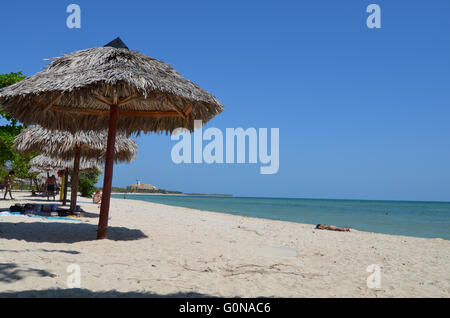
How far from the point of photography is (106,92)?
6129mm

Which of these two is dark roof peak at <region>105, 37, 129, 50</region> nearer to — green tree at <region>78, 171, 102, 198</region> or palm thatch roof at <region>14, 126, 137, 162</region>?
palm thatch roof at <region>14, 126, 137, 162</region>

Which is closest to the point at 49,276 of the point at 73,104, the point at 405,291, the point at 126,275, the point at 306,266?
the point at 126,275

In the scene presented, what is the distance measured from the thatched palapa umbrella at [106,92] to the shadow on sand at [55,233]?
1.94 feet

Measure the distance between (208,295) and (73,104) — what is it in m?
5.30

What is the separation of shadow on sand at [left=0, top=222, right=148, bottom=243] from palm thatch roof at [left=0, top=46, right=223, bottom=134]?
6.90 ft

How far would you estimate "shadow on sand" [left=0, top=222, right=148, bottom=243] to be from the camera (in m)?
5.61

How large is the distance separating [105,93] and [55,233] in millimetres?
2785

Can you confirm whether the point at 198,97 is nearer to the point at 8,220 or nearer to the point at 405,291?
the point at 405,291

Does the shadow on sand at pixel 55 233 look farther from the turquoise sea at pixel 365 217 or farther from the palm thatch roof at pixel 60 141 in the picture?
the turquoise sea at pixel 365 217

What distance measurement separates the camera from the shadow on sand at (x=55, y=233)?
561 centimetres

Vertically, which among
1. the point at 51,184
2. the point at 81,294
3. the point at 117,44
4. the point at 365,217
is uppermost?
the point at 117,44

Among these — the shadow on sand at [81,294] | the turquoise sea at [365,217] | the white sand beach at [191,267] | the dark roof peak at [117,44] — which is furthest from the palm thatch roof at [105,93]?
the turquoise sea at [365,217]

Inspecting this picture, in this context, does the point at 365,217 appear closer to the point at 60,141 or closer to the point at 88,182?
the point at 88,182

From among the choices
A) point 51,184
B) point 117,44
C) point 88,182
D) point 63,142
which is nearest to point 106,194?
point 117,44
